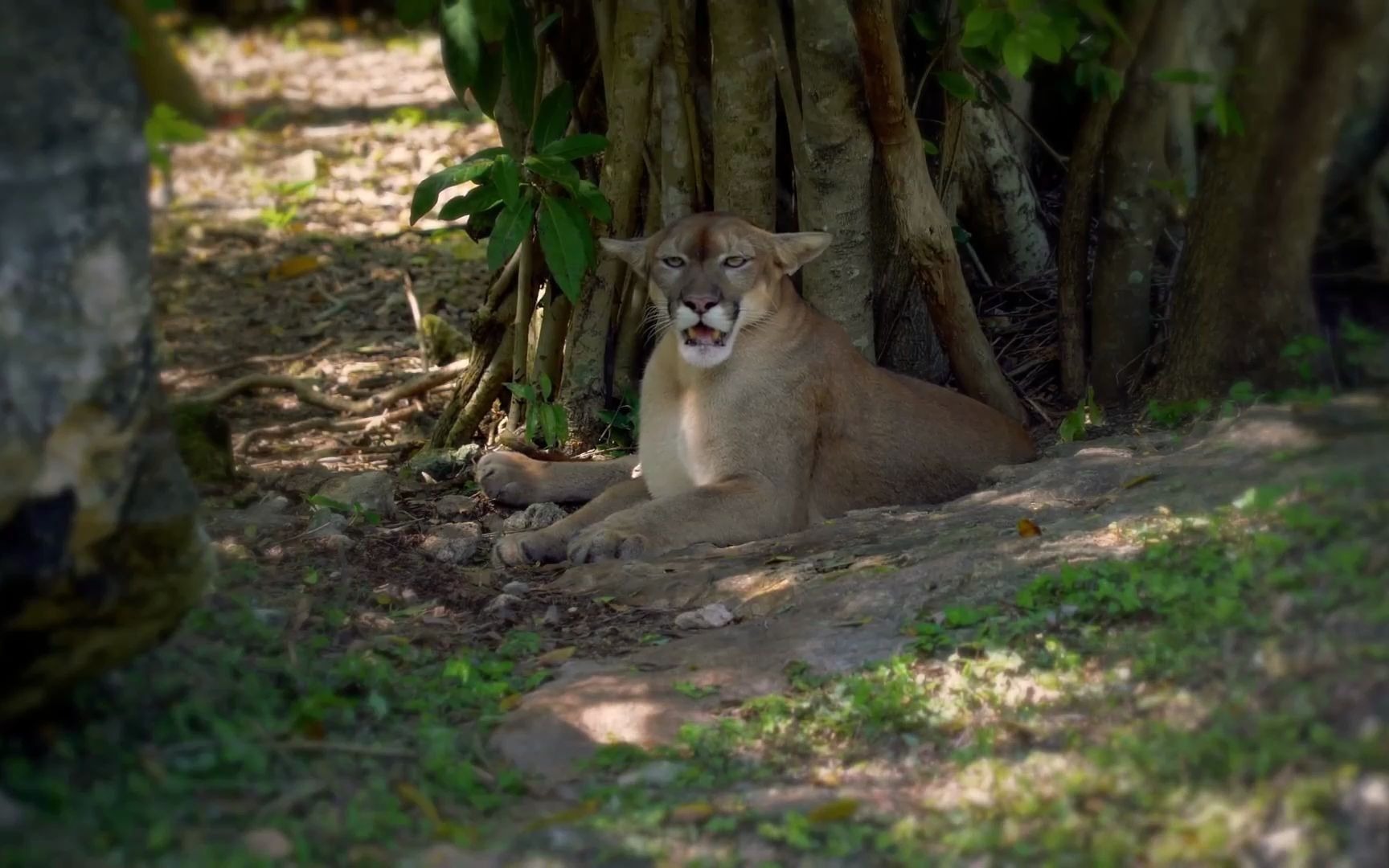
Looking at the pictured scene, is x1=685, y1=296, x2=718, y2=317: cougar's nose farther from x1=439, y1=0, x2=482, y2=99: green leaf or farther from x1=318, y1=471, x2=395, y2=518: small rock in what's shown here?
x1=318, y1=471, x2=395, y2=518: small rock

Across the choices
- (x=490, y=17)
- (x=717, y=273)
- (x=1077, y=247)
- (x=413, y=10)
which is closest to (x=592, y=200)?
(x=717, y=273)

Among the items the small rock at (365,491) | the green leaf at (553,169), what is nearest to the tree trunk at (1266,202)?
the green leaf at (553,169)

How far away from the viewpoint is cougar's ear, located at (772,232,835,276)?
688cm

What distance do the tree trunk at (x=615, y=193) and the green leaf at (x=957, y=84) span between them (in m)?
1.34

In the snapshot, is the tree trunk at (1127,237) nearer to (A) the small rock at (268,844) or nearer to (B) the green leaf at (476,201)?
(B) the green leaf at (476,201)

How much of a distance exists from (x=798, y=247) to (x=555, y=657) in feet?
8.54

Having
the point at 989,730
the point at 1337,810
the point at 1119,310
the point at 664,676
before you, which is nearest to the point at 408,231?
the point at 1119,310

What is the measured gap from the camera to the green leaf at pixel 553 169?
6.67m

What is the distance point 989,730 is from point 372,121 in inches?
446

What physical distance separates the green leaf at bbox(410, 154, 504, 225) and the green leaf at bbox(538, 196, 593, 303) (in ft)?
1.04

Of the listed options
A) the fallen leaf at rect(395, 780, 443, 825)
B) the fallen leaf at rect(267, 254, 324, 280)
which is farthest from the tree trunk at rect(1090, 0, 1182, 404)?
the fallen leaf at rect(267, 254, 324, 280)

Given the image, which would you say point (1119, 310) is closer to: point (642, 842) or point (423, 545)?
Answer: point (423, 545)

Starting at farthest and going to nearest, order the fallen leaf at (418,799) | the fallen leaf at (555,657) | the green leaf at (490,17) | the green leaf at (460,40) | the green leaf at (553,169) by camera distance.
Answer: the green leaf at (553,169) → the green leaf at (460,40) → the green leaf at (490,17) → the fallen leaf at (555,657) → the fallen leaf at (418,799)

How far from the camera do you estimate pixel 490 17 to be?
6.04 m
